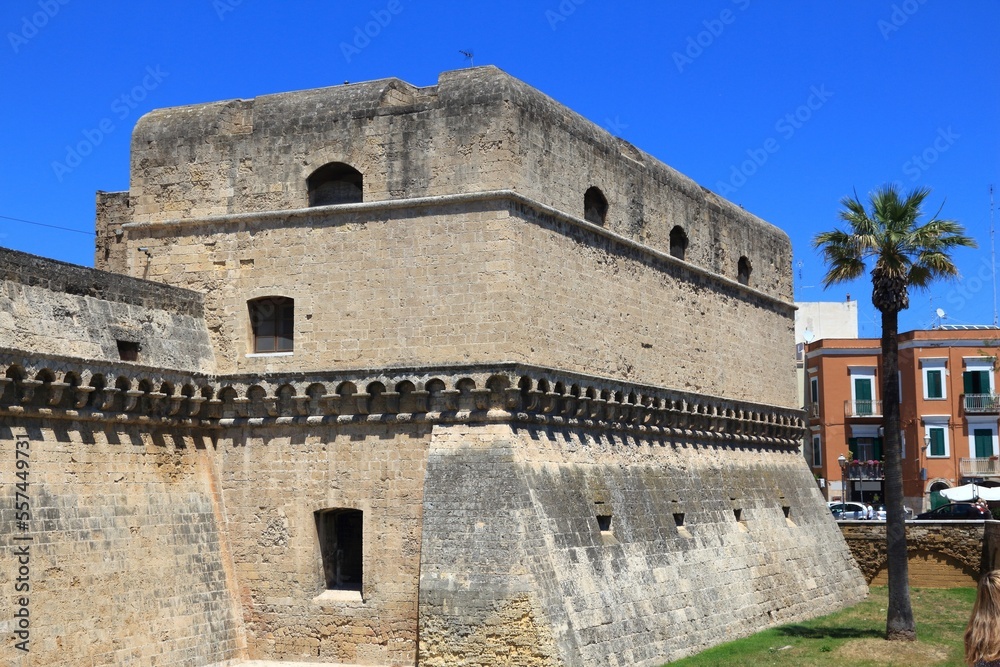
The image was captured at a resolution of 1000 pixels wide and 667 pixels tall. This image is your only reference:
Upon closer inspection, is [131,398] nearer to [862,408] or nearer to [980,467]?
[862,408]

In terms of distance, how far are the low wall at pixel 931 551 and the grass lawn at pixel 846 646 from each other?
16.3 ft

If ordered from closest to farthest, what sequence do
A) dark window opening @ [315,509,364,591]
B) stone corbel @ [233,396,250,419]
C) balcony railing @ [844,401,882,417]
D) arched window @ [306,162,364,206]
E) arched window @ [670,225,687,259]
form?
dark window opening @ [315,509,364,591] < stone corbel @ [233,396,250,419] < arched window @ [306,162,364,206] < arched window @ [670,225,687,259] < balcony railing @ [844,401,882,417]

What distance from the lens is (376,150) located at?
19719 millimetres

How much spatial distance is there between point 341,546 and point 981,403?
3427 centimetres

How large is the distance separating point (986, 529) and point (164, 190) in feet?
67.5

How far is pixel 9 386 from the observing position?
1634 cm

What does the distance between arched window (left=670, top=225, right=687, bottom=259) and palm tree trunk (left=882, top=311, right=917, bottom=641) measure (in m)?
4.24

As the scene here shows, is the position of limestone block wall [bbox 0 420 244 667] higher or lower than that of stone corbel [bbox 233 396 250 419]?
lower

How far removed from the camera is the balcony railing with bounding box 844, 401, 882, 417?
49.6 meters

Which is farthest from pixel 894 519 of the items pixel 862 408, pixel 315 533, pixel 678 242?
pixel 862 408

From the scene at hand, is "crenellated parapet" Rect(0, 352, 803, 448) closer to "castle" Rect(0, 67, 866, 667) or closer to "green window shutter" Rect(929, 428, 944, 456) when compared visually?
"castle" Rect(0, 67, 866, 667)

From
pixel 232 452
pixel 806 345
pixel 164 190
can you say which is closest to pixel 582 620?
pixel 232 452

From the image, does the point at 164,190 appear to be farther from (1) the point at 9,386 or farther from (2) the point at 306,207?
(1) the point at 9,386

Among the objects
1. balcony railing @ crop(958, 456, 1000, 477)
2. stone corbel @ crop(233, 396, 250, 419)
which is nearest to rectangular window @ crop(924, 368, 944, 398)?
balcony railing @ crop(958, 456, 1000, 477)
